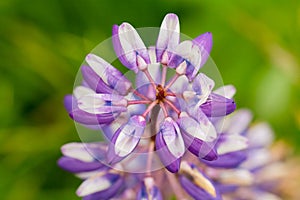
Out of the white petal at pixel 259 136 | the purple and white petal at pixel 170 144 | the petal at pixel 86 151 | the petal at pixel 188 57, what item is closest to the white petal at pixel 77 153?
the petal at pixel 86 151

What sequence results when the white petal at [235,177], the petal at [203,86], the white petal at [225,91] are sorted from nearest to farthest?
the petal at [203,86] → the white petal at [225,91] → the white petal at [235,177]


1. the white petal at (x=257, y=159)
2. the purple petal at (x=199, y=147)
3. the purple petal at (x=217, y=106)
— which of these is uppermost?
the purple petal at (x=217, y=106)

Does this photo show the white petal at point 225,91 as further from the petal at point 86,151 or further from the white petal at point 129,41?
the petal at point 86,151

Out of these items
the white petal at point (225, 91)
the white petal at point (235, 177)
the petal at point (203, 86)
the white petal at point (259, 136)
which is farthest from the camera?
the white petal at point (259, 136)

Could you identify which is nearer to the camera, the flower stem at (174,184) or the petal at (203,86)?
the petal at (203,86)

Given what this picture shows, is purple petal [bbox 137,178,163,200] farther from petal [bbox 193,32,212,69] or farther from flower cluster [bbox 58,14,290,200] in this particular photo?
petal [bbox 193,32,212,69]

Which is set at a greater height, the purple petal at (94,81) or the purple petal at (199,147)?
the purple petal at (94,81)

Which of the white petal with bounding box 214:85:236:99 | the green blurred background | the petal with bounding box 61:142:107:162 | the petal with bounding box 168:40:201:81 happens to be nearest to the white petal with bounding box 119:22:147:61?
the petal with bounding box 168:40:201:81

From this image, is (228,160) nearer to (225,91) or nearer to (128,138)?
(225,91)
